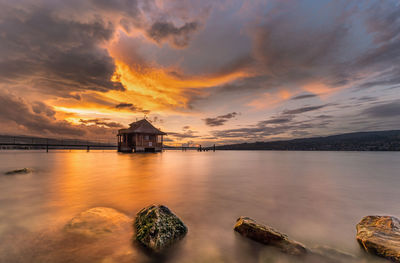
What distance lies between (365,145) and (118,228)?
137 m

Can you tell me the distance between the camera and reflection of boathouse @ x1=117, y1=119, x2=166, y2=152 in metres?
39.6

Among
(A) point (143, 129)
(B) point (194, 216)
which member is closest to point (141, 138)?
(A) point (143, 129)

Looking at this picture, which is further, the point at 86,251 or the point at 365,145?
the point at 365,145

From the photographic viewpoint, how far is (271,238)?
127 inches

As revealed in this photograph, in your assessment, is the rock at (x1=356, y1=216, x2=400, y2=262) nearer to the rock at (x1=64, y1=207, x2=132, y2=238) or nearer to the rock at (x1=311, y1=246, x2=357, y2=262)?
the rock at (x1=311, y1=246, x2=357, y2=262)

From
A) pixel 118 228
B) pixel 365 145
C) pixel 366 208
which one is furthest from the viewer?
pixel 365 145

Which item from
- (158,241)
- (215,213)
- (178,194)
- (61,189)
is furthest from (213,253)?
(61,189)

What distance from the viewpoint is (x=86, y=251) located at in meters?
3.01

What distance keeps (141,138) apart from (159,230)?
3891cm

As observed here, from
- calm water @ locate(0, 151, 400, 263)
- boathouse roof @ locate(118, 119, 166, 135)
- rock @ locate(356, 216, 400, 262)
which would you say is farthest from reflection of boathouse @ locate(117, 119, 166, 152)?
rock @ locate(356, 216, 400, 262)

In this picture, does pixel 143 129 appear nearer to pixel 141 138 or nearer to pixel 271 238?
pixel 141 138

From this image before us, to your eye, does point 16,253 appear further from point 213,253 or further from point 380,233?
point 380,233

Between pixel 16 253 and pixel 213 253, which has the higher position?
pixel 16 253

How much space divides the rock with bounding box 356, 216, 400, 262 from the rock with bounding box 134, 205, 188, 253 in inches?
134
